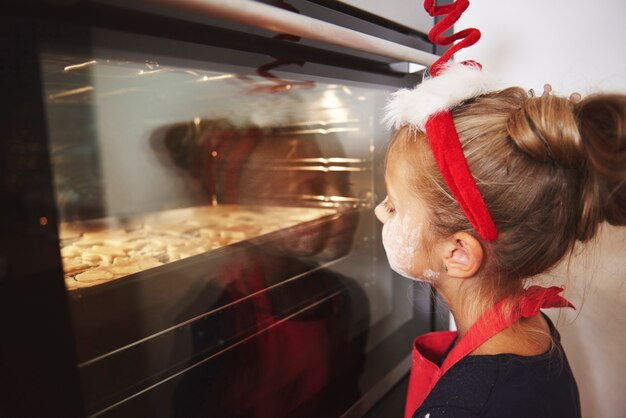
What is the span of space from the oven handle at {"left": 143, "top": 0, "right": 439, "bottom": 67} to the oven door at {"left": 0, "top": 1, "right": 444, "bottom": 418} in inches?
2.0

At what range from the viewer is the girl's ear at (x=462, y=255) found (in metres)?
0.46

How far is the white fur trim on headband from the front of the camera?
452mm

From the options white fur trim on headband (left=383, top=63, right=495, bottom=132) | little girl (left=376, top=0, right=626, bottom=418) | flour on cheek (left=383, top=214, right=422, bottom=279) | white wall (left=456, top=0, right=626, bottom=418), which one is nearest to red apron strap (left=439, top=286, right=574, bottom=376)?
little girl (left=376, top=0, right=626, bottom=418)

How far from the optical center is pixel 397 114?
0.50 metres

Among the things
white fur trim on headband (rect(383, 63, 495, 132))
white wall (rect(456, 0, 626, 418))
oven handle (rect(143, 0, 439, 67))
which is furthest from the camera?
white wall (rect(456, 0, 626, 418))

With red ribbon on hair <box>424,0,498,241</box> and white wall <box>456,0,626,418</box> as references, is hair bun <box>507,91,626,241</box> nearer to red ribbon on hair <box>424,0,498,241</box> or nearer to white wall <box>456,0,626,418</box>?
red ribbon on hair <box>424,0,498,241</box>

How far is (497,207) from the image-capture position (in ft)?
1.43

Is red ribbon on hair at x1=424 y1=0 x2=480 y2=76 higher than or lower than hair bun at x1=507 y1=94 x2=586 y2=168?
higher

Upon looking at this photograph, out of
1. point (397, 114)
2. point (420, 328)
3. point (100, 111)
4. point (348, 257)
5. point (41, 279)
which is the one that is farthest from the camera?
point (420, 328)

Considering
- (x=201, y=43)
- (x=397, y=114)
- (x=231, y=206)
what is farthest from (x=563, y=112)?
(x=231, y=206)

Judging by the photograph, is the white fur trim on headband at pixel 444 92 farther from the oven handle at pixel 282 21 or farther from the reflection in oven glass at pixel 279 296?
the reflection in oven glass at pixel 279 296

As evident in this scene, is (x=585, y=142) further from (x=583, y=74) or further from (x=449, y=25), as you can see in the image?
A: (x=583, y=74)

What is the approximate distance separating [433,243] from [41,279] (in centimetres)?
43

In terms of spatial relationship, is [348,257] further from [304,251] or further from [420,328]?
[420,328]
